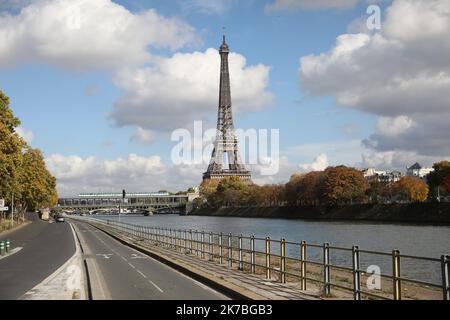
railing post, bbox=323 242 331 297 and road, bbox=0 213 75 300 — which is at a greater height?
railing post, bbox=323 242 331 297

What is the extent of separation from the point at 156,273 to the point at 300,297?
28.6 ft

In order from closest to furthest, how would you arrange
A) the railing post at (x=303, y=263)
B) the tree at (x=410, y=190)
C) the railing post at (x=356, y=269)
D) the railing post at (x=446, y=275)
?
the railing post at (x=446, y=275) < the railing post at (x=356, y=269) < the railing post at (x=303, y=263) < the tree at (x=410, y=190)

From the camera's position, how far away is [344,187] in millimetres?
124812

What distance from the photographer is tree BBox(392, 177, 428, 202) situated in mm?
120000

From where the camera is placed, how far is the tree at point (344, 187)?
405 ft

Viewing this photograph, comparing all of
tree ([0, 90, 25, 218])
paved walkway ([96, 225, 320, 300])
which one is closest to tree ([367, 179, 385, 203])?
tree ([0, 90, 25, 218])

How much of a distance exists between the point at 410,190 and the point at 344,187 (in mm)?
13221

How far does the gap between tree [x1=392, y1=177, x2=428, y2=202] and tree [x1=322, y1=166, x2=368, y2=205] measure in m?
7.28

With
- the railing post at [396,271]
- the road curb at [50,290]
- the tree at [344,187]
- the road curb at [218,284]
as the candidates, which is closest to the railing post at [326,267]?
the road curb at [218,284]

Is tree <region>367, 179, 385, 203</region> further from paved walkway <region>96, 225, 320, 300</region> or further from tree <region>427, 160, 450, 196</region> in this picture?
paved walkway <region>96, 225, 320, 300</region>

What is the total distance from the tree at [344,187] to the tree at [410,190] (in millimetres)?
7284

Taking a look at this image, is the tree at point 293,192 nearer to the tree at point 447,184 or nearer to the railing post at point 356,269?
the tree at point 447,184

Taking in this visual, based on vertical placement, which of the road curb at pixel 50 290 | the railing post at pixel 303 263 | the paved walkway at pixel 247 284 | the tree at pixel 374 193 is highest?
→ the tree at pixel 374 193
